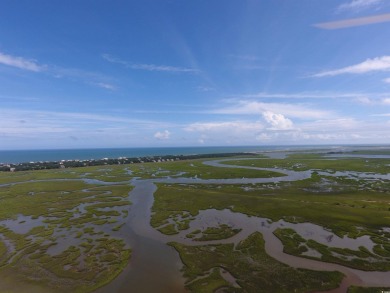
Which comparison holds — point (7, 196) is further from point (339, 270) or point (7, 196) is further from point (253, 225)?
point (339, 270)

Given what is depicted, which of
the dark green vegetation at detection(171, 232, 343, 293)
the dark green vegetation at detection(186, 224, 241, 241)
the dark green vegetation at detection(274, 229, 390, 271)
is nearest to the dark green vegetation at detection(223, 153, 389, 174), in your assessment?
the dark green vegetation at detection(274, 229, 390, 271)

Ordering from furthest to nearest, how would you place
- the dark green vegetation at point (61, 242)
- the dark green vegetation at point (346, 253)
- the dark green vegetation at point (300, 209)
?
the dark green vegetation at point (300, 209) < the dark green vegetation at point (346, 253) < the dark green vegetation at point (61, 242)

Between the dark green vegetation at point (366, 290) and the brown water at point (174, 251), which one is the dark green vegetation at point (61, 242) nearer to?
the brown water at point (174, 251)

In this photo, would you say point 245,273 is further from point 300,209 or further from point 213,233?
point 300,209

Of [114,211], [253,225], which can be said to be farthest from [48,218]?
[253,225]

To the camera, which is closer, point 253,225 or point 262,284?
point 262,284

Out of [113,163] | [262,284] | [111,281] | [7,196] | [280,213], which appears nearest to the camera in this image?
[262,284]

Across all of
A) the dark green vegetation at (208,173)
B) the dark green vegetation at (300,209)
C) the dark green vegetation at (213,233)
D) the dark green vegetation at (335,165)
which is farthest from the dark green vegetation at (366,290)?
the dark green vegetation at (335,165)
